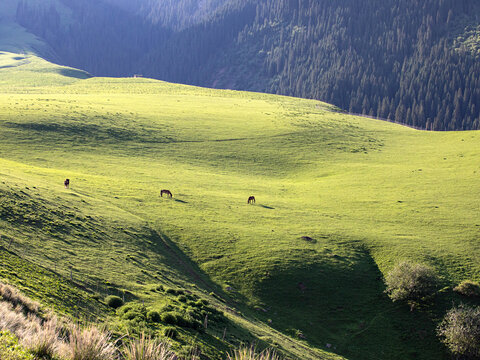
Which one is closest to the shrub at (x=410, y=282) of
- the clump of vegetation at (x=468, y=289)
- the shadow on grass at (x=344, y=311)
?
the shadow on grass at (x=344, y=311)

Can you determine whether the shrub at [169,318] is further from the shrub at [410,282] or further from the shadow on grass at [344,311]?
the shrub at [410,282]

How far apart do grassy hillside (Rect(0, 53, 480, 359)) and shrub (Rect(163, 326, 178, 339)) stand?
658 millimetres

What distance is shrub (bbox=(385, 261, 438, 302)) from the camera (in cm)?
4416

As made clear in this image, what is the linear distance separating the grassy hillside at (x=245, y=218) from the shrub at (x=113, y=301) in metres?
0.86

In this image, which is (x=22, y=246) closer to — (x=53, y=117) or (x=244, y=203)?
(x=244, y=203)

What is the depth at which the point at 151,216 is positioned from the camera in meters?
54.2

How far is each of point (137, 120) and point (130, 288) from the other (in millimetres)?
77166

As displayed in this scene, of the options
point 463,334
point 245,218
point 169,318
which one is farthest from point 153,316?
point 245,218

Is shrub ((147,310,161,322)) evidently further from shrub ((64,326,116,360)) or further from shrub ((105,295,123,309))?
shrub ((64,326,116,360))

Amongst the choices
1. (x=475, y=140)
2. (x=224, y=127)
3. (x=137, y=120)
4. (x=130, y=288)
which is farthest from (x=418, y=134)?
(x=130, y=288)

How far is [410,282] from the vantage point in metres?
43.7

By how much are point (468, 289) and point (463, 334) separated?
7.96m

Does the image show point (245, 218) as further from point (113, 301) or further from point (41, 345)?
point (41, 345)

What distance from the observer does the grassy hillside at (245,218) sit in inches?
1469
